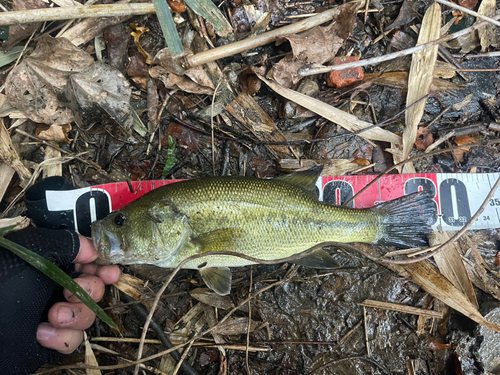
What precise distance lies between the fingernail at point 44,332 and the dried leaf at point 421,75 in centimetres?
369

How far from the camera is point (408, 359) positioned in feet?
9.95

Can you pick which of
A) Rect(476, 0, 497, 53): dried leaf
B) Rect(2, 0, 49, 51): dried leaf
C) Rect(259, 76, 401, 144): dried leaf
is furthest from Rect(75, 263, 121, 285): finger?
Rect(476, 0, 497, 53): dried leaf

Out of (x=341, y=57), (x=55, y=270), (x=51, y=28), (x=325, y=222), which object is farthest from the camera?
(x=341, y=57)

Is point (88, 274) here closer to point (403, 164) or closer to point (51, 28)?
point (51, 28)

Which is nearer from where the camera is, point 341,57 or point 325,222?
point 325,222

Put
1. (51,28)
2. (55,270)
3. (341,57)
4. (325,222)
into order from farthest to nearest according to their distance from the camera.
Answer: (341,57) → (51,28) → (325,222) → (55,270)

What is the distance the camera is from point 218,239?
2.59 meters

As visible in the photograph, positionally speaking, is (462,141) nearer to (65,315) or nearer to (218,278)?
(218,278)

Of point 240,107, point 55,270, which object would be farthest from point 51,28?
point 55,270

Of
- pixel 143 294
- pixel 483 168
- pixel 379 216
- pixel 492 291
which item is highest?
pixel 483 168

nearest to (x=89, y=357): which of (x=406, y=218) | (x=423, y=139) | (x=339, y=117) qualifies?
(x=406, y=218)

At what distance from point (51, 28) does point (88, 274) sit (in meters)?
2.40

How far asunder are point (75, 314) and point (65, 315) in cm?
7

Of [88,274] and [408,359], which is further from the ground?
[88,274]
